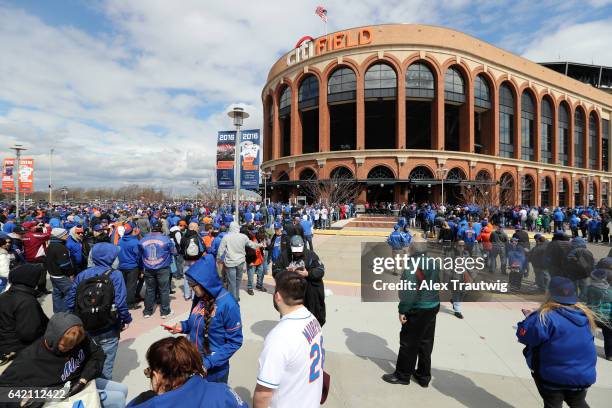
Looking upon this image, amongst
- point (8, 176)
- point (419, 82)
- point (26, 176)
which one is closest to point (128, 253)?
point (26, 176)

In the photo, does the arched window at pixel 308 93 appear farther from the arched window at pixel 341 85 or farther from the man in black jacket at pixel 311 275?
the man in black jacket at pixel 311 275

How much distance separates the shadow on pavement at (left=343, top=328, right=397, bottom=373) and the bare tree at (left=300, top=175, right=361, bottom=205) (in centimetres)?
2340

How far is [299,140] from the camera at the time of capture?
40.7 m

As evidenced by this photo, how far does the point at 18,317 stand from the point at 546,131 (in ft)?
197

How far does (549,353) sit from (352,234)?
1772 cm

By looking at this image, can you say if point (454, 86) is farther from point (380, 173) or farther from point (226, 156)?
point (226, 156)

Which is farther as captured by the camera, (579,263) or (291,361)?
(579,263)

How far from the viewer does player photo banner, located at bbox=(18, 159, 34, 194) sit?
1961cm

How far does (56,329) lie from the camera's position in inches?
86.6

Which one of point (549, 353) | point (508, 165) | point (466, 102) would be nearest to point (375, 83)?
point (466, 102)

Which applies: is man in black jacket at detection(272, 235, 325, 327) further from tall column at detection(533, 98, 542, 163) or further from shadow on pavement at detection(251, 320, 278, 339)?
tall column at detection(533, 98, 542, 163)

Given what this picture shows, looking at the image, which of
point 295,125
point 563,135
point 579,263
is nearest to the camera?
point 579,263

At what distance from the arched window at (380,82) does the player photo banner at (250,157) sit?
29.3m

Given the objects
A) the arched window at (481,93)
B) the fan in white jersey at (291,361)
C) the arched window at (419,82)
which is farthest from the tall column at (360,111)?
the fan in white jersey at (291,361)
